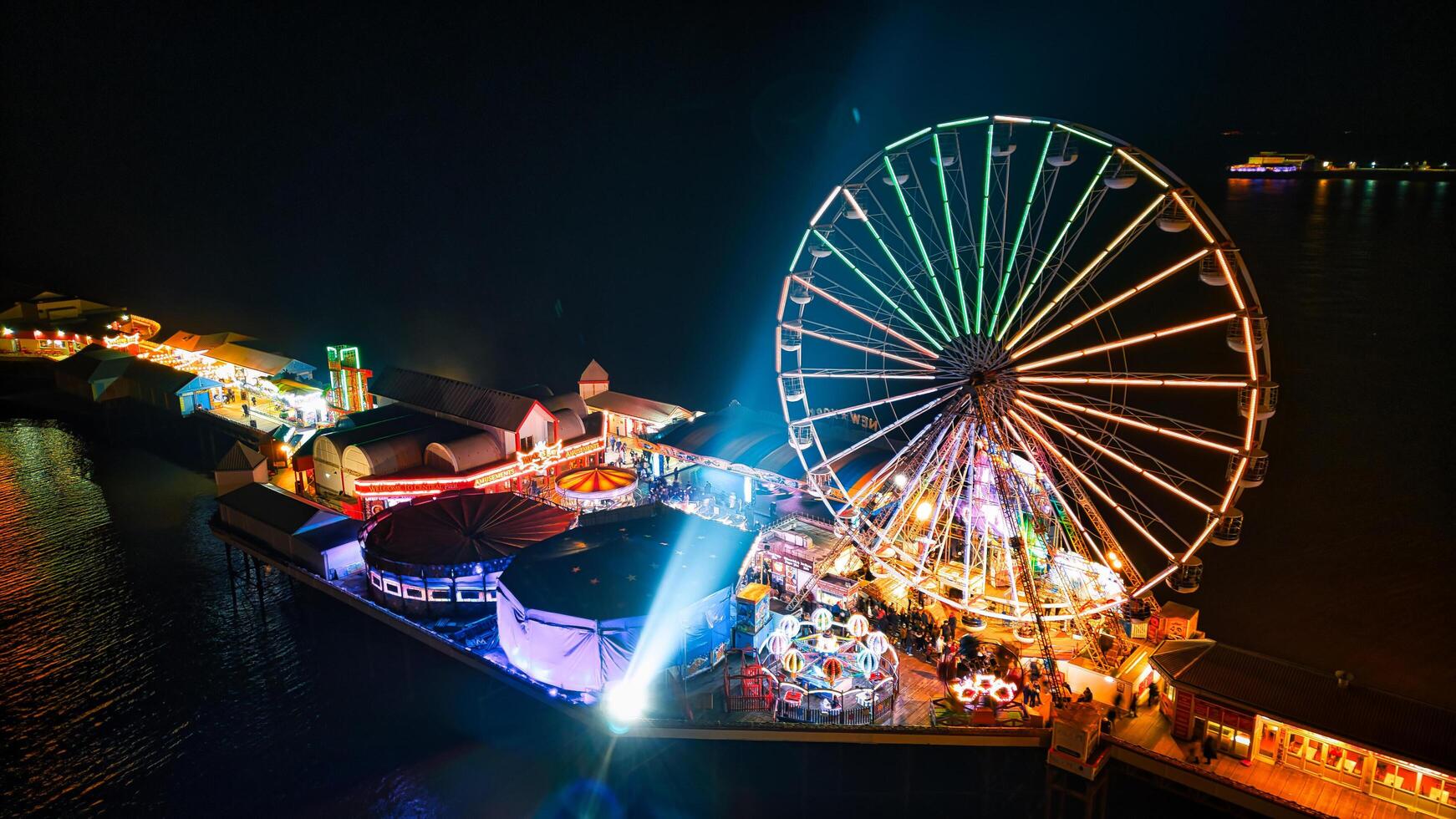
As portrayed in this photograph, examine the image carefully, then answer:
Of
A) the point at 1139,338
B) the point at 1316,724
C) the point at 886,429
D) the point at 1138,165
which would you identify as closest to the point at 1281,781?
the point at 1316,724

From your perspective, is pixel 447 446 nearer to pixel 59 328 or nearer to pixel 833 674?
pixel 833 674

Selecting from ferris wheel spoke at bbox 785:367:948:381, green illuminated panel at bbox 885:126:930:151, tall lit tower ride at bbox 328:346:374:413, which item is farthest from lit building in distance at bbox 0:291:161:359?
green illuminated panel at bbox 885:126:930:151

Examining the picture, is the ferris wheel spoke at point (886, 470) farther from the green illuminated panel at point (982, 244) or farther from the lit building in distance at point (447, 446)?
the lit building in distance at point (447, 446)

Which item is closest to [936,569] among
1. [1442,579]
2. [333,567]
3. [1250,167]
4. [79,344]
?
[333,567]

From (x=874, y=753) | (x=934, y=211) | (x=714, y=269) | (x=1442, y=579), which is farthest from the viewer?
(x=714, y=269)

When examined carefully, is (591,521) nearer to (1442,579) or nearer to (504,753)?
(504,753)

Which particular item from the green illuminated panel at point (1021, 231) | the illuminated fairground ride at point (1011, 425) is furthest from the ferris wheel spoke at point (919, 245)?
the green illuminated panel at point (1021, 231)
